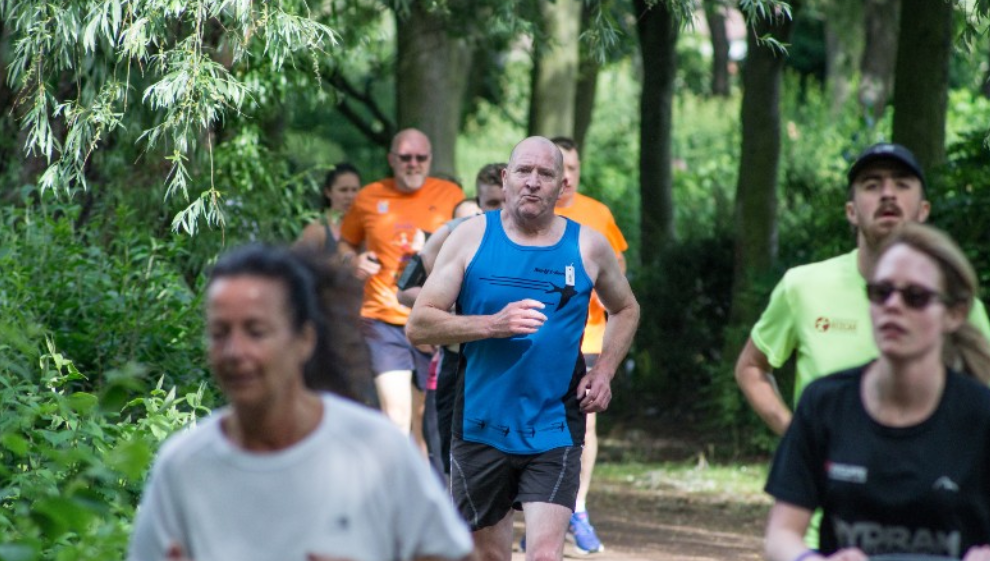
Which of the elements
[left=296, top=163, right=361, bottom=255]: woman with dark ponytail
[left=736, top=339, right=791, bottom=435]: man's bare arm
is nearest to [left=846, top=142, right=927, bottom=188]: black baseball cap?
[left=736, top=339, right=791, bottom=435]: man's bare arm

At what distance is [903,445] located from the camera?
381 cm

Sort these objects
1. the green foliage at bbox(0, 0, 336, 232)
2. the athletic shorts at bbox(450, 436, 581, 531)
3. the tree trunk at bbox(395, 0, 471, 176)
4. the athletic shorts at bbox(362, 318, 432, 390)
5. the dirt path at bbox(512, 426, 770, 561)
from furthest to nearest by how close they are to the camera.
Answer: the tree trunk at bbox(395, 0, 471, 176) → the athletic shorts at bbox(362, 318, 432, 390) → the dirt path at bbox(512, 426, 770, 561) → the green foliage at bbox(0, 0, 336, 232) → the athletic shorts at bbox(450, 436, 581, 531)

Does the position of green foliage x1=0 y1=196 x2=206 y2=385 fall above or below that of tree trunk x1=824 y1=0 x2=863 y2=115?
below

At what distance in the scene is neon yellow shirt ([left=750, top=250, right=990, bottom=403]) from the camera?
16.4 feet

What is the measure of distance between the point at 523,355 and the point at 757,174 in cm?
853

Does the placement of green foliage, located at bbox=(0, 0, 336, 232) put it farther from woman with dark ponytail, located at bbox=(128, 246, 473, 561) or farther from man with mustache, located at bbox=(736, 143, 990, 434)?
woman with dark ponytail, located at bbox=(128, 246, 473, 561)

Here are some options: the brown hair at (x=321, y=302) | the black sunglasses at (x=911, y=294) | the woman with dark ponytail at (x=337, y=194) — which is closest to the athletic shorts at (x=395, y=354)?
the woman with dark ponytail at (x=337, y=194)

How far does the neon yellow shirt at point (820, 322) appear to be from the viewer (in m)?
5.00

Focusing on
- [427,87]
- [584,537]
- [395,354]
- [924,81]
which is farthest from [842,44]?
[584,537]

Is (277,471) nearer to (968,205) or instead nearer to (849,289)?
(849,289)

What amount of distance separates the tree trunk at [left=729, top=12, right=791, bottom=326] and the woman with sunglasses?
10739mm

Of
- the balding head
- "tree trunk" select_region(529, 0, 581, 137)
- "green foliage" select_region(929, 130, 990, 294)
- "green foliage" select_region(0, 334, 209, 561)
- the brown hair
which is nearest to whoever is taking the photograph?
the brown hair

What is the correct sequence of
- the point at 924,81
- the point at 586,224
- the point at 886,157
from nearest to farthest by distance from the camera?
the point at 886,157 → the point at 586,224 → the point at 924,81

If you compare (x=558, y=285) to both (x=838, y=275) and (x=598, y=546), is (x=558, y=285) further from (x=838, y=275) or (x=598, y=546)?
(x=598, y=546)
